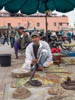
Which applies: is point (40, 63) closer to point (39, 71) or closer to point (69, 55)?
point (39, 71)

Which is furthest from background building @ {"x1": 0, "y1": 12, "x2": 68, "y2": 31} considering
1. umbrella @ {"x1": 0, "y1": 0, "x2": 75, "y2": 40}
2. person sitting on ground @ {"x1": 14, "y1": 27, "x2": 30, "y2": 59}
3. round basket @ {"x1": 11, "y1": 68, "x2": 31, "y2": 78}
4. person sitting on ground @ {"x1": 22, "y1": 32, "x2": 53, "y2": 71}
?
round basket @ {"x1": 11, "y1": 68, "x2": 31, "y2": 78}

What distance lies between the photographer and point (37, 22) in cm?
7006

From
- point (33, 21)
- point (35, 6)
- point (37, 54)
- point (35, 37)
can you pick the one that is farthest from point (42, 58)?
point (33, 21)

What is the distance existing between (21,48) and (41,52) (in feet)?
10.9

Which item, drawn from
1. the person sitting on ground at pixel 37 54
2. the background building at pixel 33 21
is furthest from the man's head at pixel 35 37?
the background building at pixel 33 21

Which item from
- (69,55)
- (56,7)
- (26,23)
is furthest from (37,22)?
(69,55)

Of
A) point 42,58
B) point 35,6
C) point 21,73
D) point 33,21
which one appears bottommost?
point 21,73

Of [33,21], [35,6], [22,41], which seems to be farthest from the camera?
[33,21]

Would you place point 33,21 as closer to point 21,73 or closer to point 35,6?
point 35,6

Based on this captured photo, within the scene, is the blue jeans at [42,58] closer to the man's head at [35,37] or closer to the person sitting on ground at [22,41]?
the man's head at [35,37]

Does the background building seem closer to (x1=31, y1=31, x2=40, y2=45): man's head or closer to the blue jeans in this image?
the blue jeans

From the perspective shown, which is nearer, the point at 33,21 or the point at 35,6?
the point at 35,6

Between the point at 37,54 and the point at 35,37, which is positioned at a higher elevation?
the point at 35,37

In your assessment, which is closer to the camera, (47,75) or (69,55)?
(47,75)
